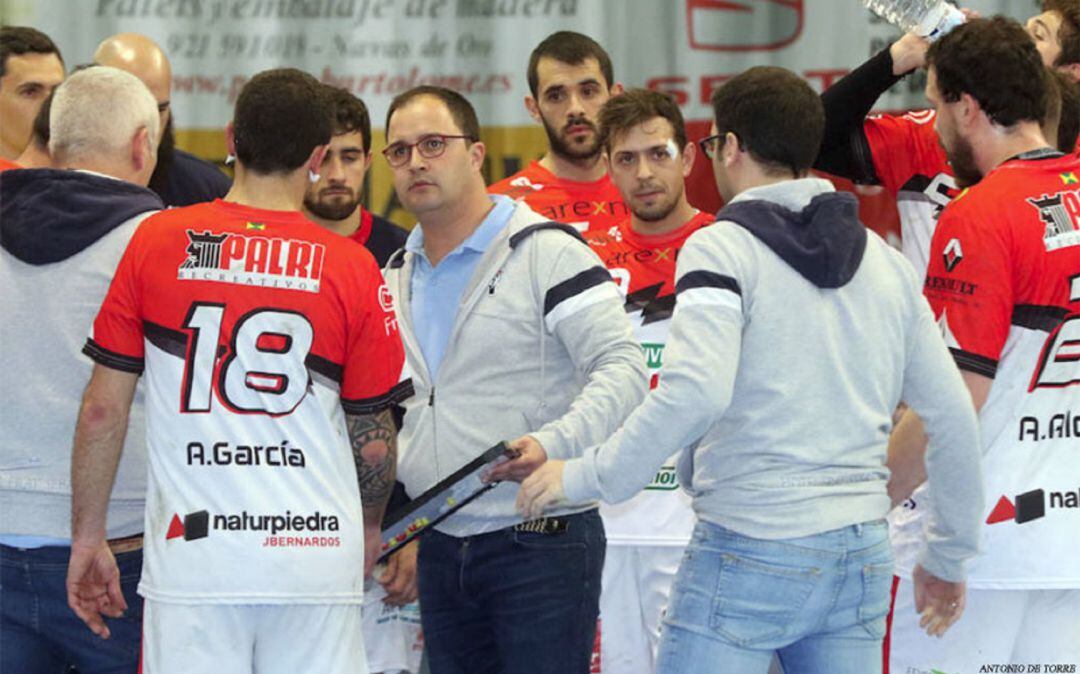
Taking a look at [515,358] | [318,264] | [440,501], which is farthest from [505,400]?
[318,264]

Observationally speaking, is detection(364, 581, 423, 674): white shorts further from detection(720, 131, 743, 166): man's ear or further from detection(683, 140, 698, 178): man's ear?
detection(720, 131, 743, 166): man's ear

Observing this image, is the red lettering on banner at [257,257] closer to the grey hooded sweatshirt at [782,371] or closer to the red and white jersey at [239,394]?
the red and white jersey at [239,394]

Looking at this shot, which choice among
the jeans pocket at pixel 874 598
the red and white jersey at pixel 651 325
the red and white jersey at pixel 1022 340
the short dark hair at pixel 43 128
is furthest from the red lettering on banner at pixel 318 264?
the red and white jersey at pixel 651 325

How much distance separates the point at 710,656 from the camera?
10.1ft

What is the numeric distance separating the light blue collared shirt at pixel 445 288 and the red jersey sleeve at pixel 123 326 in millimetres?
805

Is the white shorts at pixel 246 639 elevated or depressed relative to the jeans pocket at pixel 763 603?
depressed

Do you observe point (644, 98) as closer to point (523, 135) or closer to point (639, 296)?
point (639, 296)

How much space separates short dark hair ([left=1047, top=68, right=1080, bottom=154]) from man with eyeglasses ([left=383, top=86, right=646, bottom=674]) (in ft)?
4.77

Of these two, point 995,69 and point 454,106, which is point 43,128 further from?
point 995,69

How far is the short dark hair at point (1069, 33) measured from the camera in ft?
15.1

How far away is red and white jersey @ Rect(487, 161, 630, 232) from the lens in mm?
5344

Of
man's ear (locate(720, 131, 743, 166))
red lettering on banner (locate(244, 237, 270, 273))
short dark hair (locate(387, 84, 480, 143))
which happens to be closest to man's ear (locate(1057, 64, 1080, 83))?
man's ear (locate(720, 131, 743, 166))

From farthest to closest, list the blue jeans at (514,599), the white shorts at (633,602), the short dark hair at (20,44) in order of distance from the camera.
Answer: the short dark hair at (20,44) < the white shorts at (633,602) < the blue jeans at (514,599)

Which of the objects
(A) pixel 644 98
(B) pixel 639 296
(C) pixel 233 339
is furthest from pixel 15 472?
(A) pixel 644 98
